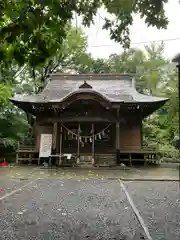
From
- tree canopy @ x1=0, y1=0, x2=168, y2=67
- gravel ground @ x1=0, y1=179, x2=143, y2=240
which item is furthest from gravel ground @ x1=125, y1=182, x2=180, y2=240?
tree canopy @ x1=0, y1=0, x2=168, y2=67

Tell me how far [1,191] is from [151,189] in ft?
12.5

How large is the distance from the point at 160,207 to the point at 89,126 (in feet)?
35.9

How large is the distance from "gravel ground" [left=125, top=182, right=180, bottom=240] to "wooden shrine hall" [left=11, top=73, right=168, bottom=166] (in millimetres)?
7022

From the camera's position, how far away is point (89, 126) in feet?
52.0

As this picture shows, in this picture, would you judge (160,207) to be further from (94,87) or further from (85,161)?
(94,87)

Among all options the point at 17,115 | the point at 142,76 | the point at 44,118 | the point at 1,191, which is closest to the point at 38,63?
the point at 1,191

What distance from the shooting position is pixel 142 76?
3120 centimetres

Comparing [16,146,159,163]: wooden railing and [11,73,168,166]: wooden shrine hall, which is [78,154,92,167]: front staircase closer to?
[11,73,168,166]: wooden shrine hall

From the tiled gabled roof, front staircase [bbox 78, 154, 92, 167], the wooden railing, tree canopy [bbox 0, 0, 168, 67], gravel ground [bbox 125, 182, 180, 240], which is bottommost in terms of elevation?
gravel ground [bbox 125, 182, 180, 240]

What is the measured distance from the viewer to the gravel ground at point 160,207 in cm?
356

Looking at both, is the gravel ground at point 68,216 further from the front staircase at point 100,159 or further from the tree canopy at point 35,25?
the front staircase at point 100,159

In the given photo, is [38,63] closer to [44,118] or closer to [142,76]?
[44,118]

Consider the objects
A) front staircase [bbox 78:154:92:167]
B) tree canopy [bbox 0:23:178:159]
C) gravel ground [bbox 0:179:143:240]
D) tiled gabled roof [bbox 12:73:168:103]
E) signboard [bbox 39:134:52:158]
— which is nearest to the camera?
gravel ground [bbox 0:179:143:240]

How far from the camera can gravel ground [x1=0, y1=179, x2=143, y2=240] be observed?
3444mm
